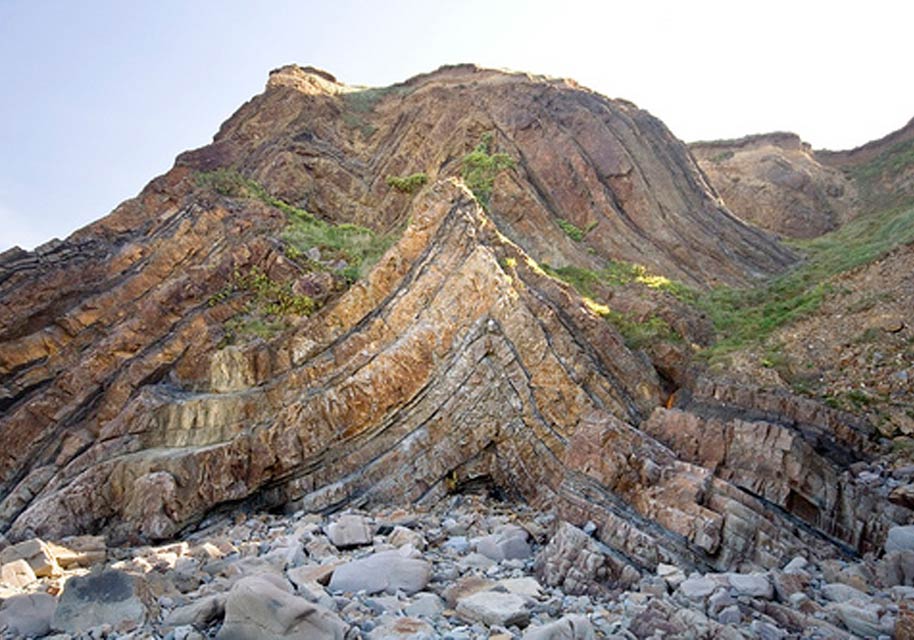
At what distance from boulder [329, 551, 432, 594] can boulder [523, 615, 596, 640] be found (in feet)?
6.14

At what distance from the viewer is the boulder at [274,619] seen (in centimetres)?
536

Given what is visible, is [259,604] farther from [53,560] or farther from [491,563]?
[53,560]

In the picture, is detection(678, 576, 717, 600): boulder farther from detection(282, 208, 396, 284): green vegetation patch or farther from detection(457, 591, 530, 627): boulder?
detection(282, 208, 396, 284): green vegetation patch

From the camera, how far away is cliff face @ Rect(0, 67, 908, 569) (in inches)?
347

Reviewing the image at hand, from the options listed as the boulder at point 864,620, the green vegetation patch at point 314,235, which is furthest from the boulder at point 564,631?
the green vegetation patch at point 314,235

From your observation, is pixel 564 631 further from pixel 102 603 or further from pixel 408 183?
pixel 408 183

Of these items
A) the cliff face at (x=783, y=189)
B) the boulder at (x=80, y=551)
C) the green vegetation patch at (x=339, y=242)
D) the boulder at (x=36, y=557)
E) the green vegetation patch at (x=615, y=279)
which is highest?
the cliff face at (x=783, y=189)

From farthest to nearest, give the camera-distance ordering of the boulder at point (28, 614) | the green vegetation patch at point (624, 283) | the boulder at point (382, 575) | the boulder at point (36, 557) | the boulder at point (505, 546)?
the green vegetation patch at point (624, 283), the boulder at point (505, 546), the boulder at point (36, 557), the boulder at point (382, 575), the boulder at point (28, 614)

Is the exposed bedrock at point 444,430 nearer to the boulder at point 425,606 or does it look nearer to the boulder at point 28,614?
the boulder at point 425,606

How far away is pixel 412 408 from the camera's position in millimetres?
11336

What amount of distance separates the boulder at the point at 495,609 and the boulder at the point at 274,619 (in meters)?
1.32

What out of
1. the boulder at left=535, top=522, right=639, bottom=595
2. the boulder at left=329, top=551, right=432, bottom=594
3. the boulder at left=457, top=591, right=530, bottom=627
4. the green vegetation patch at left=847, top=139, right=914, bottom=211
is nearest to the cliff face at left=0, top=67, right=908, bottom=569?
the boulder at left=535, top=522, right=639, bottom=595

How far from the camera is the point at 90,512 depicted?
10.9 metres

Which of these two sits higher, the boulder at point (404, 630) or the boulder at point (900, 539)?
the boulder at point (900, 539)
